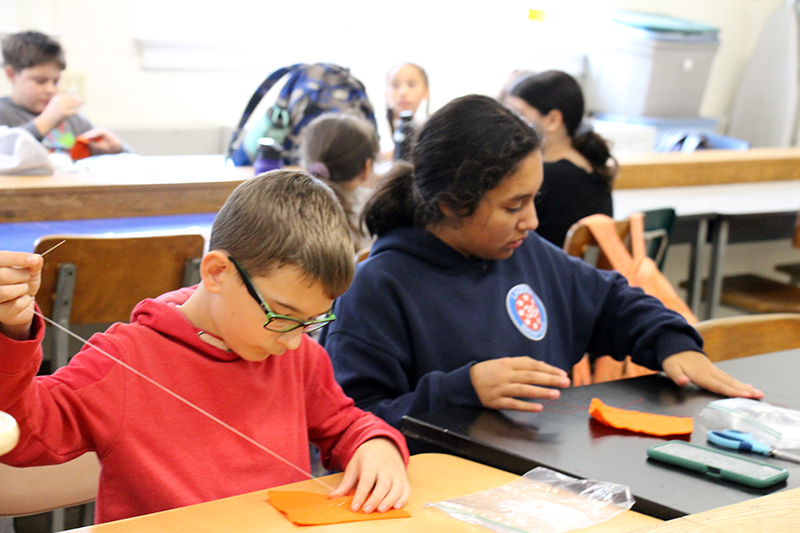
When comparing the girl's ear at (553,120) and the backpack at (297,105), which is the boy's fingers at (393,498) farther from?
the backpack at (297,105)

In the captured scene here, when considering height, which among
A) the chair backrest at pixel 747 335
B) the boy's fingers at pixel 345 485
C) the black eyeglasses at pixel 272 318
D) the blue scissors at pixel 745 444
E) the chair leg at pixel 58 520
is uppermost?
the black eyeglasses at pixel 272 318

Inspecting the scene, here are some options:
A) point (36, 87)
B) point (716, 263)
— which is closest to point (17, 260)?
point (36, 87)

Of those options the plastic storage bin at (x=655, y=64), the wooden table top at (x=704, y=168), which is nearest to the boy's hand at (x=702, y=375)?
the wooden table top at (x=704, y=168)

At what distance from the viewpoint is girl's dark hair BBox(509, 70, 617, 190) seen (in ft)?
8.77

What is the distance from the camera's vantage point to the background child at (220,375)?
0.94 meters

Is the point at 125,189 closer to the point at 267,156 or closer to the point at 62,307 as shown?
the point at 267,156

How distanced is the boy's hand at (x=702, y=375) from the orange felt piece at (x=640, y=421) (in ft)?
0.57

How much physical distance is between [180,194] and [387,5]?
283cm

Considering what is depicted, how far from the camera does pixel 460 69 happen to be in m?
5.32

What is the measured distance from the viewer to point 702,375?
4.61ft

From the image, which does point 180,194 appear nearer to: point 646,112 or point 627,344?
point 627,344

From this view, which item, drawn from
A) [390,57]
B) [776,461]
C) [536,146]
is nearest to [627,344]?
[536,146]

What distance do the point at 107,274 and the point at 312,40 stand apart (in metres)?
3.20

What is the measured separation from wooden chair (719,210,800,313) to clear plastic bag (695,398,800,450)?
2.15 m
